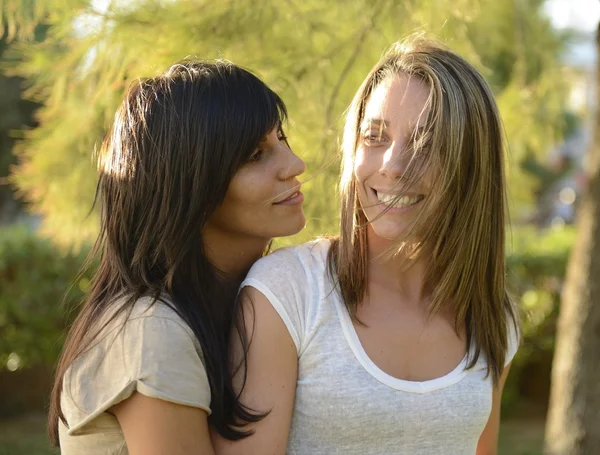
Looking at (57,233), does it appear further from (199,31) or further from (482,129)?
(482,129)

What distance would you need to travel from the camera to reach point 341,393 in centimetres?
177

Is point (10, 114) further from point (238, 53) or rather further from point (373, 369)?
point (373, 369)

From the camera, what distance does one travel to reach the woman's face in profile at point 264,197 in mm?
1941

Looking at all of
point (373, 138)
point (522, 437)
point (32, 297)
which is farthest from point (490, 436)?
point (32, 297)

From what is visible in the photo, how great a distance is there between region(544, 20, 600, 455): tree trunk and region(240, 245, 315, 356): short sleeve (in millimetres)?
2193

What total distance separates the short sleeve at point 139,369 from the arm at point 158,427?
2 centimetres

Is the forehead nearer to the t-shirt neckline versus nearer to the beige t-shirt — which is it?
the t-shirt neckline

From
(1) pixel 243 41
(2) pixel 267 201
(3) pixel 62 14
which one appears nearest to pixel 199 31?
(1) pixel 243 41

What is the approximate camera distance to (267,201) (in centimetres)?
198

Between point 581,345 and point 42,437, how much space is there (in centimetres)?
420

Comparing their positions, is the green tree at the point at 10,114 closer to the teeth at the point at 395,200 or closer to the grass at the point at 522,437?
the grass at the point at 522,437

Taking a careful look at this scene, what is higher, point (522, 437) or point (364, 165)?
point (364, 165)

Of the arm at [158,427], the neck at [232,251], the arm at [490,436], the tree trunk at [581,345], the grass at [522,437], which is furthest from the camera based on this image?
the grass at [522,437]

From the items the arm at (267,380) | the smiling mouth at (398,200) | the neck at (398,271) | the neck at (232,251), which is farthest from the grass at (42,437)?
the smiling mouth at (398,200)
